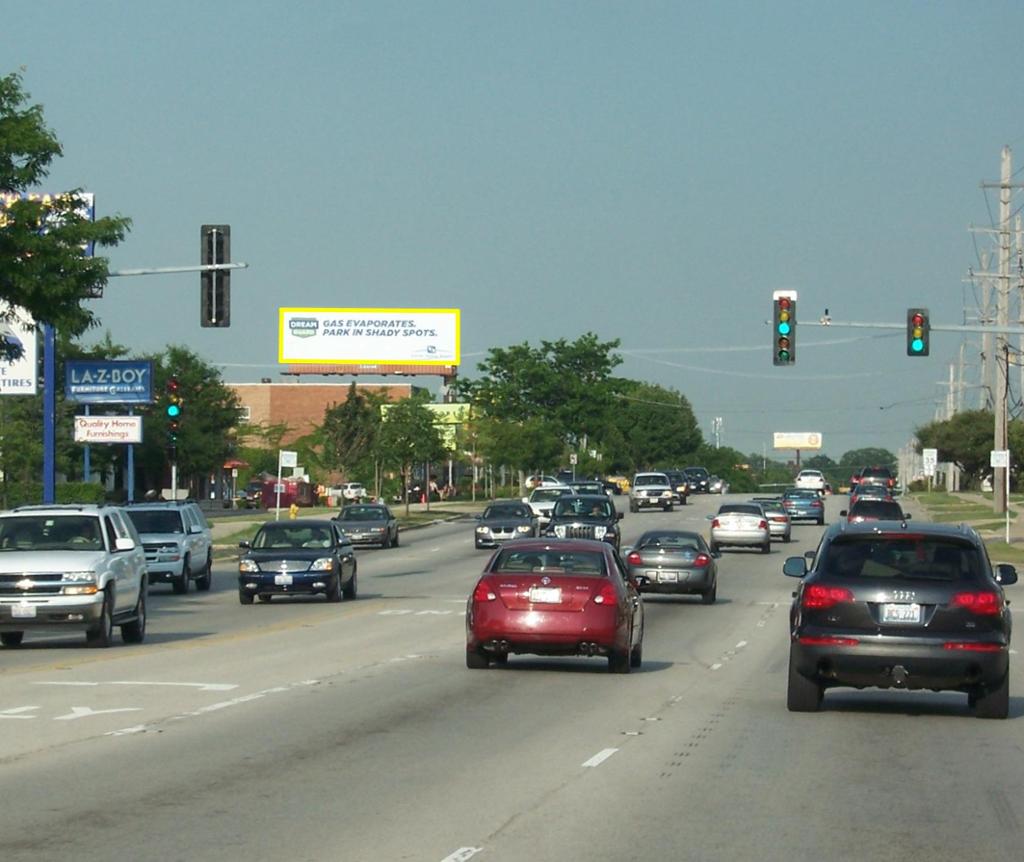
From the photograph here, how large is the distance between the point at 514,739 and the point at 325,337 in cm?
11144

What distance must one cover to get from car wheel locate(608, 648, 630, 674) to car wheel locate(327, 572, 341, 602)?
14563mm

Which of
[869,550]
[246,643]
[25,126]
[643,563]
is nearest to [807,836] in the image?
[869,550]

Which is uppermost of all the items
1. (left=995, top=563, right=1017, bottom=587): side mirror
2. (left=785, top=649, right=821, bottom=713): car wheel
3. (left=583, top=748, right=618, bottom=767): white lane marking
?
(left=995, top=563, right=1017, bottom=587): side mirror

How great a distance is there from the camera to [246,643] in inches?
1025

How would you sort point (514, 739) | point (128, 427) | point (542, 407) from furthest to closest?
1. point (542, 407)
2. point (128, 427)
3. point (514, 739)

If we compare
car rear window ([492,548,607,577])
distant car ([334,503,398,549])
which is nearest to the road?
car rear window ([492,548,607,577])

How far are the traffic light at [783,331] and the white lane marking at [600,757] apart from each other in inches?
1081

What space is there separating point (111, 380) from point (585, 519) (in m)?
23.3

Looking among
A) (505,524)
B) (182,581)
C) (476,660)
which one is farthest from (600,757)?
(505,524)

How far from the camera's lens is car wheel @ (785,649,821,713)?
16.3 m

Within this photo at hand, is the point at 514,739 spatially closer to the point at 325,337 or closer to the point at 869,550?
the point at 869,550

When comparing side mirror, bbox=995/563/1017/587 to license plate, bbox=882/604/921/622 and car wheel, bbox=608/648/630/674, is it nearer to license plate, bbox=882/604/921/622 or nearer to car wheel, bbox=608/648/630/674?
license plate, bbox=882/604/921/622

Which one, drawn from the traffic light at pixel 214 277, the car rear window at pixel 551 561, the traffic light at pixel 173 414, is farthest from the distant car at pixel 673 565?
the car rear window at pixel 551 561

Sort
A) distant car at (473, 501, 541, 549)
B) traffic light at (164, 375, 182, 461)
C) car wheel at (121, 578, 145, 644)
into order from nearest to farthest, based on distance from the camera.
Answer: car wheel at (121, 578, 145, 644)
traffic light at (164, 375, 182, 461)
distant car at (473, 501, 541, 549)
